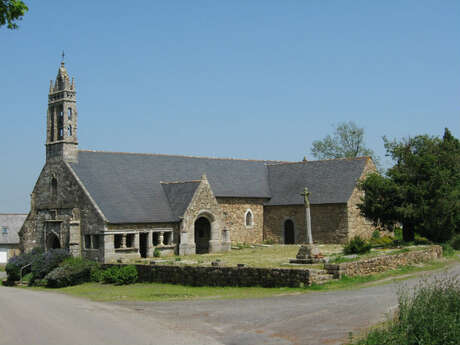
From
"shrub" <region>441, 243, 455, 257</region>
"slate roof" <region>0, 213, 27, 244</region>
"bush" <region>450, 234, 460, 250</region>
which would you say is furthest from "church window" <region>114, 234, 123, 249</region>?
"slate roof" <region>0, 213, 27, 244</region>

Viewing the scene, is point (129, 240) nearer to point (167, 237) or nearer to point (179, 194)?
point (167, 237)

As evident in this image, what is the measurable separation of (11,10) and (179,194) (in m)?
28.8

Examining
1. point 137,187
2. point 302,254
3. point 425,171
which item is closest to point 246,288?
point 302,254

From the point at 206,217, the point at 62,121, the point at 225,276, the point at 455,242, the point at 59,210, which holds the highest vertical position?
the point at 62,121

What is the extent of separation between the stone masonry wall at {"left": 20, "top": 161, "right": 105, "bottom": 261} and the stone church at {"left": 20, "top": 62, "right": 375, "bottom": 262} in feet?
0.23

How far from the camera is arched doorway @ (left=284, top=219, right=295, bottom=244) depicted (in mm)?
43062

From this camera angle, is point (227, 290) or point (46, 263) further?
point (46, 263)

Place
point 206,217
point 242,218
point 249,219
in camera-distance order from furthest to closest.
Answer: point 249,219 < point 242,218 < point 206,217

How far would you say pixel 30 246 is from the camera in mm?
39625

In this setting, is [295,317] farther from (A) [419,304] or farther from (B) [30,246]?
(B) [30,246]

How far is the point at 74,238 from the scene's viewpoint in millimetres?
35156

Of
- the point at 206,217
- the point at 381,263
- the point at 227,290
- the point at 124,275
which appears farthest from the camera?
the point at 206,217

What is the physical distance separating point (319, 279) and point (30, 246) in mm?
27276

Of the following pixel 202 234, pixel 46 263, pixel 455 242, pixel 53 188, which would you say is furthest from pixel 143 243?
pixel 455 242
